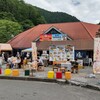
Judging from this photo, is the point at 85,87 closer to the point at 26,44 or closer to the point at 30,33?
the point at 26,44

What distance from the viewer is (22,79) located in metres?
22.8

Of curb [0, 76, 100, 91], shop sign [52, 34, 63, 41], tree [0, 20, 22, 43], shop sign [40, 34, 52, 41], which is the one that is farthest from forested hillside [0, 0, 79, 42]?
curb [0, 76, 100, 91]

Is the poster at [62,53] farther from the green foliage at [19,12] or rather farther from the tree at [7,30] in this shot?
the green foliage at [19,12]

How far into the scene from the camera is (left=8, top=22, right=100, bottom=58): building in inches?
1710

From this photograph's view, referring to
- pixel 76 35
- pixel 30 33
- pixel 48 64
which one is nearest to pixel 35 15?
pixel 30 33

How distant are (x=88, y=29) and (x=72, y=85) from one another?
29.9 metres

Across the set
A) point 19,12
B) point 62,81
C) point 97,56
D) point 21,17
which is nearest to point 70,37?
point 97,56

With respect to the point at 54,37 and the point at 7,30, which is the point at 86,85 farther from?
the point at 7,30

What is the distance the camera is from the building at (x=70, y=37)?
4343 centimetres

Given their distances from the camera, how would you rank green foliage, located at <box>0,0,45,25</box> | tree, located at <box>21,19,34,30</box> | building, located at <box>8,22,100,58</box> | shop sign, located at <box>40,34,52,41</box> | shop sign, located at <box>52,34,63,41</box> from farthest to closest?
1. green foliage, located at <box>0,0,45,25</box>
2. tree, located at <box>21,19,34,30</box>
3. shop sign, located at <box>40,34,52,41</box>
4. shop sign, located at <box>52,34,63,41</box>
5. building, located at <box>8,22,100,58</box>

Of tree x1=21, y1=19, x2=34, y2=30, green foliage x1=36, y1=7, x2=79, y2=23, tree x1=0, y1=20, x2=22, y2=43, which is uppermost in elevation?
green foliage x1=36, y1=7, x2=79, y2=23

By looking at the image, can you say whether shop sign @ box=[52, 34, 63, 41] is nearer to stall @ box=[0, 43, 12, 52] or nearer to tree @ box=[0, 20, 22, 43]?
stall @ box=[0, 43, 12, 52]

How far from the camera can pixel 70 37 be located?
154ft

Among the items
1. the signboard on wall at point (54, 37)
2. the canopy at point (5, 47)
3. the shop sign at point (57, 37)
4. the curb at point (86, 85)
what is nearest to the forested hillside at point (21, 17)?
the canopy at point (5, 47)
